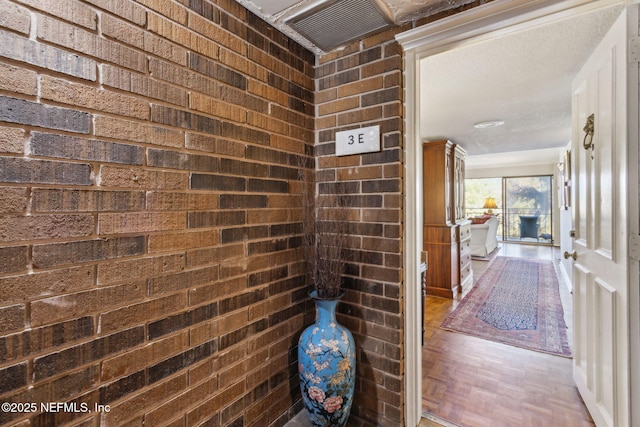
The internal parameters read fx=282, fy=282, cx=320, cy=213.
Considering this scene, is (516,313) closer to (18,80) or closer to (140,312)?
(140,312)

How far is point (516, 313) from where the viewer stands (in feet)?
10.9

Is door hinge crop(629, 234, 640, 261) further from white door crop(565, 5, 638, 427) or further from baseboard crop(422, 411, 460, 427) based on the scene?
baseboard crop(422, 411, 460, 427)

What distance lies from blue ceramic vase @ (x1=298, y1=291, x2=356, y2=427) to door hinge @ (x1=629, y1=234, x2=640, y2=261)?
1364 millimetres

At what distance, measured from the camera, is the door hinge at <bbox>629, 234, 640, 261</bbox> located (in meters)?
1.24

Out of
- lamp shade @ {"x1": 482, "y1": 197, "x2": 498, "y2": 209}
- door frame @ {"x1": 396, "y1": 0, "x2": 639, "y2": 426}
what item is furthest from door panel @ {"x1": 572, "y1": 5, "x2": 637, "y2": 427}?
lamp shade @ {"x1": 482, "y1": 197, "x2": 498, "y2": 209}

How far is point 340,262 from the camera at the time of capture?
5.38 feet

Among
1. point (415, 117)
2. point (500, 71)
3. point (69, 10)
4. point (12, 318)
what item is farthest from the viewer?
point (500, 71)

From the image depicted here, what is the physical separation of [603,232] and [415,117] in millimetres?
1180

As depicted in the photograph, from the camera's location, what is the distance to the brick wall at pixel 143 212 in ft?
2.71

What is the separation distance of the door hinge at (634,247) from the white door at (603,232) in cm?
2

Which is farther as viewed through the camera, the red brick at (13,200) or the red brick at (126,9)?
the red brick at (126,9)

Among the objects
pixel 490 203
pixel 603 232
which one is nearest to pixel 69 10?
pixel 603 232

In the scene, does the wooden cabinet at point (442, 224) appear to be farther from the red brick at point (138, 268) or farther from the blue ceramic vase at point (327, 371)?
the red brick at point (138, 268)

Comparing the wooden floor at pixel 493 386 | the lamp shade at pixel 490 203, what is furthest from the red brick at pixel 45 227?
the lamp shade at pixel 490 203
